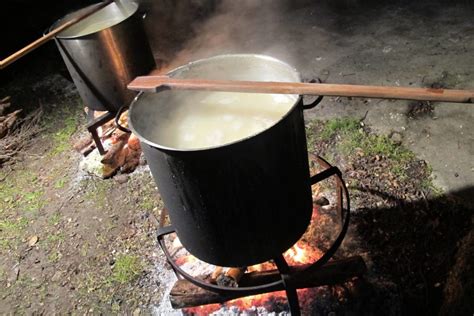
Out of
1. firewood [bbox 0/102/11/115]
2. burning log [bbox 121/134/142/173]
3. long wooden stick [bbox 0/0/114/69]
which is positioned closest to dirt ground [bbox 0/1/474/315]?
burning log [bbox 121/134/142/173]

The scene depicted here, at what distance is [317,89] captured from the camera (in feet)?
5.51

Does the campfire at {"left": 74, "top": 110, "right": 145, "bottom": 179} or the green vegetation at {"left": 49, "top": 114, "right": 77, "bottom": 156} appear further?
the green vegetation at {"left": 49, "top": 114, "right": 77, "bottom": 156}

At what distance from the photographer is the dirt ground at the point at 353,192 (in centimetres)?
291

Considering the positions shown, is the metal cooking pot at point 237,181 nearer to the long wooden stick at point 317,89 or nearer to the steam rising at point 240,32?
the long wooden stick at point 317,89

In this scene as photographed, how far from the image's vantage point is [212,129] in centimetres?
226

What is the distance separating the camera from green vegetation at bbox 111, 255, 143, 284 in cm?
319

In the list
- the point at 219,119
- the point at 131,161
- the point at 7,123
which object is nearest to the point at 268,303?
the point at 219,119

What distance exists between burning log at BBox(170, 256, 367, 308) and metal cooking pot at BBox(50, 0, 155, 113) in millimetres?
2352

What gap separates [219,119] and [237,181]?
635 millimetres

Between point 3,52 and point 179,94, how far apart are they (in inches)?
275

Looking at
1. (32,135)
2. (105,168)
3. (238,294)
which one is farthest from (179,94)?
(32,135)

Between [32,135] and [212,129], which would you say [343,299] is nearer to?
[212,129]

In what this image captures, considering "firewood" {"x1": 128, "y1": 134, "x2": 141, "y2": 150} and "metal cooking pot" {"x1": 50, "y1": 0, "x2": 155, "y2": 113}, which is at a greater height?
"metal cooking pot" {"x1": 50, "y1": 0, "x2": 155, "y2": 113}

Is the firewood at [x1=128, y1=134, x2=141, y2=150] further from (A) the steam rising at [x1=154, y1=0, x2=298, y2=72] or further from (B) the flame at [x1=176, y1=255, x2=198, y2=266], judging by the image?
(B) the flame at [x1=176, y1=255, x2=198, y2=266]
